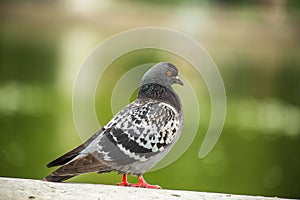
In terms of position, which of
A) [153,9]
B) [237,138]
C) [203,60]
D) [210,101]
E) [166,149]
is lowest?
[166,149]

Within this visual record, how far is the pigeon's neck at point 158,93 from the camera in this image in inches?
198

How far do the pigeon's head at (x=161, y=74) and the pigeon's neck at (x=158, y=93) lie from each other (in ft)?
0.09

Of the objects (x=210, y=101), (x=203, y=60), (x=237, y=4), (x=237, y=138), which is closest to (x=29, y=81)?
(x=210, y=101)

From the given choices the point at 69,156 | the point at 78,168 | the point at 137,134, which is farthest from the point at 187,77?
the point at 78,168

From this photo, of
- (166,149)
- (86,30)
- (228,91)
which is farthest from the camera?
(86,30)

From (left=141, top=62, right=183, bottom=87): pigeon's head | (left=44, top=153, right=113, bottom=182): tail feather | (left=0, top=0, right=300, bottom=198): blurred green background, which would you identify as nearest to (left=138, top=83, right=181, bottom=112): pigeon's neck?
(left=141, top=62, right=183, bottom=87): pigeon's head

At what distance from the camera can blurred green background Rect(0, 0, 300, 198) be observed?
8562 mm

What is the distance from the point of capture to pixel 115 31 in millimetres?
19844

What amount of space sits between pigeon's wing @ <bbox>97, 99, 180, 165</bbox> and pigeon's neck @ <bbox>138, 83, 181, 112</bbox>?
0.45 feet

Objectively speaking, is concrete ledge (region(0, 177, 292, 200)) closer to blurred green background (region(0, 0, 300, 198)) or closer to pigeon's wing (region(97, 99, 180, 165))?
pigeon's wing (region(97, 99, 180, 165))

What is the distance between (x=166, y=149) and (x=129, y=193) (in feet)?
1.53

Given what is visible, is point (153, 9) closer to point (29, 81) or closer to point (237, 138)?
point (29, 81)

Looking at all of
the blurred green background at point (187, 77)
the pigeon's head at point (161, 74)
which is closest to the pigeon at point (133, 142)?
the pigeon's head at point (161, 74)

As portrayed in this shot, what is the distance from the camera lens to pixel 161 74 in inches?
197
